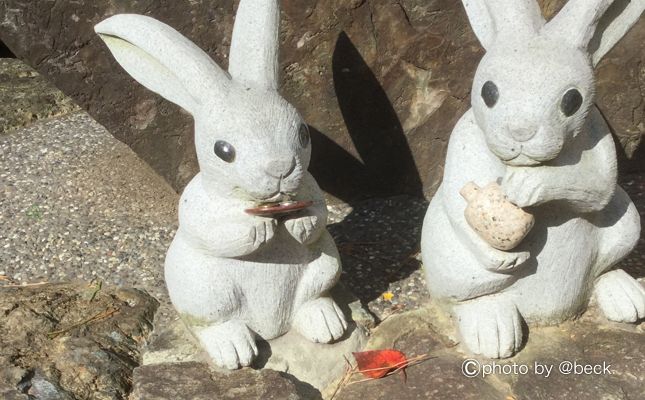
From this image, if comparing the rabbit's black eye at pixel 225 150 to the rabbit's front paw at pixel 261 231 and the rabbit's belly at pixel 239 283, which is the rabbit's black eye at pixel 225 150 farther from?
the rabbit's belly at pixel 239 283

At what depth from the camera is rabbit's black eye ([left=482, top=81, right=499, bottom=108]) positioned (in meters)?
2.46

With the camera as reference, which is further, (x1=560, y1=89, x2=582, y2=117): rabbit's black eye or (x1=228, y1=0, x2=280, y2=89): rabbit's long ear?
(x1=228, y1=0, x2=280, y2=89): rabbit's long ear

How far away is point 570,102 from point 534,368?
0.90m

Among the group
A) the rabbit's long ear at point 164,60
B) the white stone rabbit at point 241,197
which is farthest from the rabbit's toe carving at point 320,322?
the rabbit's long ear at point 164,60

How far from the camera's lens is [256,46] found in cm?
263

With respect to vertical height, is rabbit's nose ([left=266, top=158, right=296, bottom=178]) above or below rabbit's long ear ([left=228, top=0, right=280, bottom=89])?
below

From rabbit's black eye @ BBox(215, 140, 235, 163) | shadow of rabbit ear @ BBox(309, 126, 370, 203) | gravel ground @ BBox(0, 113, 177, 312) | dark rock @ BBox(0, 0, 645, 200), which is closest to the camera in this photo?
rabbit's black eye @ BBox(215, 140, 235, 163)

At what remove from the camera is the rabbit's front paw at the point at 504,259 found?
2.71 metres

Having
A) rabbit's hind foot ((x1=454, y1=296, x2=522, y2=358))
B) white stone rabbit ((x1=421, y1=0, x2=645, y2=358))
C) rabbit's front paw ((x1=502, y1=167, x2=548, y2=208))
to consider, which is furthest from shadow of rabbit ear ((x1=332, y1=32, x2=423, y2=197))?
rabbit's front paw ((x1=502, y1=167, x2=548, y2=208))

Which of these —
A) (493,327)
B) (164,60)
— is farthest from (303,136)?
(493,327)

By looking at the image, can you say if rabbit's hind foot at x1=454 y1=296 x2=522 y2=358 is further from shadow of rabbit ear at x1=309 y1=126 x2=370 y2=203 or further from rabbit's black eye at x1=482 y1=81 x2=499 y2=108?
shadow of rabbit ear at x1=309 y1=126 x2=370 y2=203

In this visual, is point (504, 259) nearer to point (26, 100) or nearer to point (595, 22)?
point (595, 22)

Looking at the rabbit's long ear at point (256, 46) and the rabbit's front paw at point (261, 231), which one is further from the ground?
the rabbit's long ear at point (256, 46)

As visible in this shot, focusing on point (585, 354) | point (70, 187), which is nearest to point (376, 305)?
point (585, 354)
